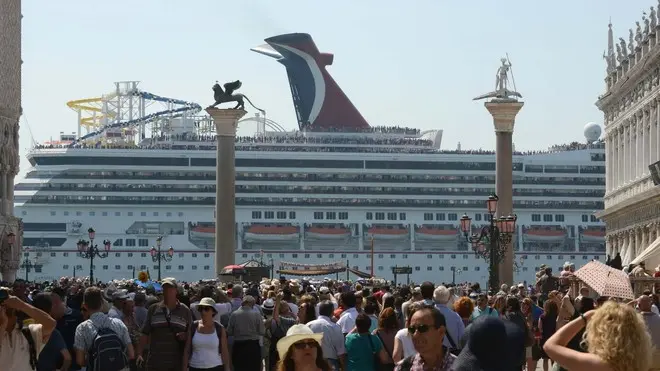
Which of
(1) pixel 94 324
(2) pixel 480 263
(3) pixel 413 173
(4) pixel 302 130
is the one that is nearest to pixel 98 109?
(4) pixel 302 130

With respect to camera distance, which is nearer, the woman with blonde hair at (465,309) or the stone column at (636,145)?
the woman with blonde hair at (465,309)

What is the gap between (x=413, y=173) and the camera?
112312mm

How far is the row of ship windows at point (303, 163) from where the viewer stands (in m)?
108

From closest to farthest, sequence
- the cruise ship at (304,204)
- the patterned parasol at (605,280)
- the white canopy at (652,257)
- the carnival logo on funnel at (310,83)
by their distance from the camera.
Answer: the patterned parasol at (605,280) → the white canopy at (652,257) → the cruise ship at (304,204) → the carnival logo on funnel at (310,83)

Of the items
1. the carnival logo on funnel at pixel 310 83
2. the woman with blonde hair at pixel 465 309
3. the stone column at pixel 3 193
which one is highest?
the carnival logo on funnel at pixel 310 83

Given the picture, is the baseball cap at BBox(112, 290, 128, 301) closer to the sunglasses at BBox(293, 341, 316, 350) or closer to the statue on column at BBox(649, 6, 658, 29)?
the sunglasses at BBox(293, 341, 316, 350)


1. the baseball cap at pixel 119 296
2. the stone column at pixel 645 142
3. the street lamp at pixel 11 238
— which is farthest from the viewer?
the street lamp at pixel 11 238

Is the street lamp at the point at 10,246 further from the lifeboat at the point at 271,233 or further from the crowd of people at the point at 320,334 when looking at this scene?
the lifeboat at the point at 271,233

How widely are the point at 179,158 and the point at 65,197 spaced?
27.5ft

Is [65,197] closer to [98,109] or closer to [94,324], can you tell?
[98,109]

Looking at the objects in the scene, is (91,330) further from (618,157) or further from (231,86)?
(618,157)

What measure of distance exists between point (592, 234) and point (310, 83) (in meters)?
30.1

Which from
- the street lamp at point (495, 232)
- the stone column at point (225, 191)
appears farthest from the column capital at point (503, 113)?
the stone column at point (225, 191)

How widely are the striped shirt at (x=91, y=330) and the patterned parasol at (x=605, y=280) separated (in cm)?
363
